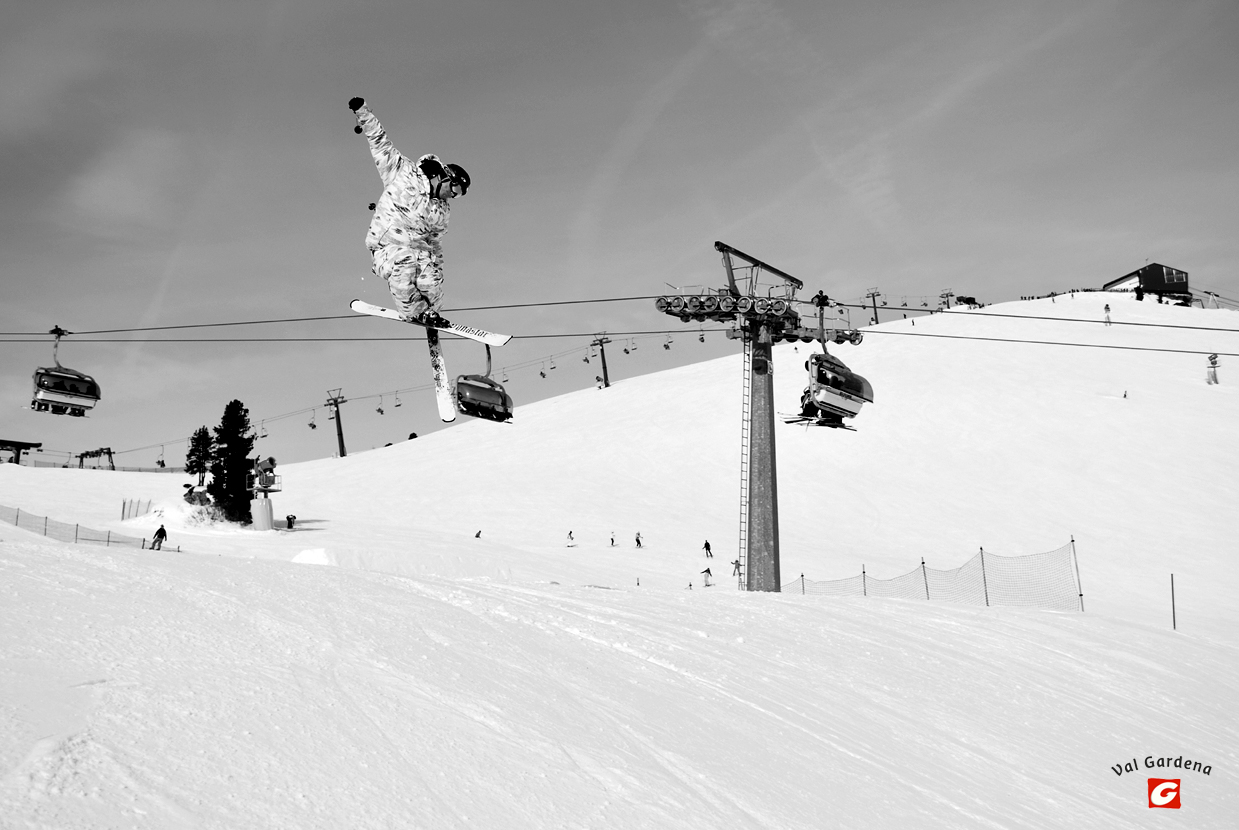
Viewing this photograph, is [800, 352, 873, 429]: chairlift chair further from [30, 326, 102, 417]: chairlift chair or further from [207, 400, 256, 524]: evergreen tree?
[207, 400, 256, 524]: evergreen tree

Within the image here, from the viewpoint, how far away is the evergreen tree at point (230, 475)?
147 ft

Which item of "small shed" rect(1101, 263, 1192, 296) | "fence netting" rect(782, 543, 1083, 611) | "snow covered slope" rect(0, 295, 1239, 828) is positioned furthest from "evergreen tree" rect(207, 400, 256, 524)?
"small shed" rect(1101, 263, 1192, 296)

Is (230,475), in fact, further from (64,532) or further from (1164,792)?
(1164,792)

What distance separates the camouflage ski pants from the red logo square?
1110cm

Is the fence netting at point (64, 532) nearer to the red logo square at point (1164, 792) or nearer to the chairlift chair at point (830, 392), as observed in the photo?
the chairlift chair at point (830, 392)

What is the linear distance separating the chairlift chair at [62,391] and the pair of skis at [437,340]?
342 inches

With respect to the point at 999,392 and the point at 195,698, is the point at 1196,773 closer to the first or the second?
the point at 195,698

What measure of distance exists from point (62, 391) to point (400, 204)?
10333 millimetres

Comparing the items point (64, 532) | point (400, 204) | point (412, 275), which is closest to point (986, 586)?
point (412, 275)

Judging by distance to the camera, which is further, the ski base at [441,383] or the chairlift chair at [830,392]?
the chairlift chair at [830,392]

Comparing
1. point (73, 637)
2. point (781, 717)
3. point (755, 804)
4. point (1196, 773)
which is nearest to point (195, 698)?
point (73, 637)

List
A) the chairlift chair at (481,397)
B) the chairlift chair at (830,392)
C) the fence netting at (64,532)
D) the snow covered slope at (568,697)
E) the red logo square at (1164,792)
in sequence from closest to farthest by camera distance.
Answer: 1. the snow covered slope at (568,697)
2. the chairlift chair at (481,397)
3. the red logo square at (1164,792)
4. the chairlift chair at (830,392)
5. the fence netting at (64,532)

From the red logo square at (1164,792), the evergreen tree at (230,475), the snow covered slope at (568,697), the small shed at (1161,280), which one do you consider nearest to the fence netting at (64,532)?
the snow covered slope at (568,697)

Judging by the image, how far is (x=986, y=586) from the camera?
27766 mm
